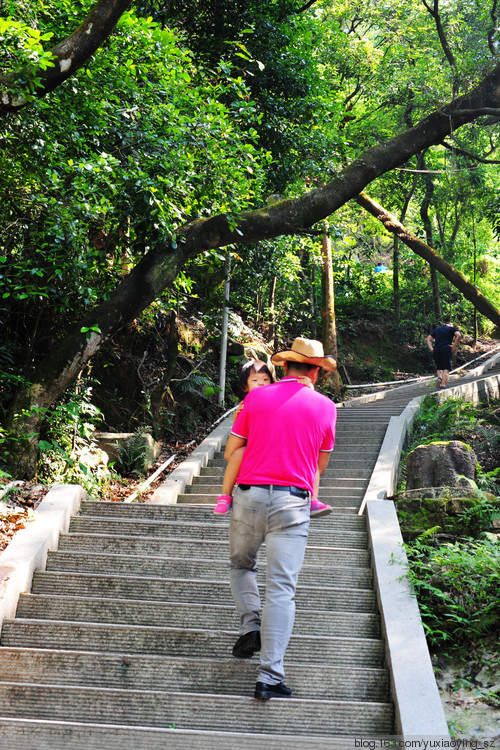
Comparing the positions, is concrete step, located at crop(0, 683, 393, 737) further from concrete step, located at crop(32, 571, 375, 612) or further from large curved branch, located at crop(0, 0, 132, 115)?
large curved branch, located at crop(0, 0, 132, 115)

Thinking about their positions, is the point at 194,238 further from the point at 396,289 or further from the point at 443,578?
the point at 396,289

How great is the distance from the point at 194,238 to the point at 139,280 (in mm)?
1049

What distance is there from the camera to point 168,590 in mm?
Answer: 4668

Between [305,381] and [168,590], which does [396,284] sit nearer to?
[168,590]

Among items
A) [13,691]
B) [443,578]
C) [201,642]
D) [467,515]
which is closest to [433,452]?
[467,515]

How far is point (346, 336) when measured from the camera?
2255 centimetres

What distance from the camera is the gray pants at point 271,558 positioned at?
3.32 meters

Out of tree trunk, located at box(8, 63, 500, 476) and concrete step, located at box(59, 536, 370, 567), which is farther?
tree trunk, located at box(8, 63, 500, 476)

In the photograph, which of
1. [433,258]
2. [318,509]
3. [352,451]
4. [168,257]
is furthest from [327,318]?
[318,509]

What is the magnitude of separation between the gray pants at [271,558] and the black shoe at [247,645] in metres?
0.04

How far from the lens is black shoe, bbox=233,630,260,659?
370 cm

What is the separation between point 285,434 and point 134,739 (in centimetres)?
Answer: 172

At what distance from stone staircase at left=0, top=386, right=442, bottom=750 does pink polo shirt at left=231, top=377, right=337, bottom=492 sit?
1163 mm

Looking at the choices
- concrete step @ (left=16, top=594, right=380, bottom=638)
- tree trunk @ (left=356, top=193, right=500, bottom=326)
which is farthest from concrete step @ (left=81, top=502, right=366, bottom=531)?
tree trunk @ (left=356, top=193, right=500, bottom=326)
